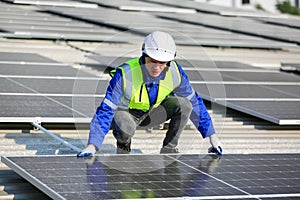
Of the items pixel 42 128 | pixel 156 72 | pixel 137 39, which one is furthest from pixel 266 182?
pixel 137 39

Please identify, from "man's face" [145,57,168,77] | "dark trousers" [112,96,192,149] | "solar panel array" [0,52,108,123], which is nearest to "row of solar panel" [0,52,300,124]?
"solar panel array" [0,52,108,123]

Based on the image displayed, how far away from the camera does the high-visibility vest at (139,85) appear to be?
1040 centimetres

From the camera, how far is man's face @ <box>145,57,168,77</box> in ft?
33.0

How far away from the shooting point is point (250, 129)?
1402 centimetres

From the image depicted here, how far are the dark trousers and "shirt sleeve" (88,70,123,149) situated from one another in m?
0.45

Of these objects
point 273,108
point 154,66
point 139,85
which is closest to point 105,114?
point 139,85

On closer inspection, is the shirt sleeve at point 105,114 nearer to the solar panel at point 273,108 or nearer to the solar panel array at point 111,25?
the solar panel at point 273,108

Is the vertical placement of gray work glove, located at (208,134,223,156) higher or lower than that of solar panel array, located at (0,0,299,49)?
lower

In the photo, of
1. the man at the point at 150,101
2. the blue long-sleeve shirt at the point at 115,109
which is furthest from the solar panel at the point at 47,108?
the blue long-sleeve shirt at the point at 115,109

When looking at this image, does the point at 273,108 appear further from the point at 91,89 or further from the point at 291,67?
the point at 291,67

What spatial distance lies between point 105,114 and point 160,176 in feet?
3.67

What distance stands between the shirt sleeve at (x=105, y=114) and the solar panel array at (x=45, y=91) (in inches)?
63.2

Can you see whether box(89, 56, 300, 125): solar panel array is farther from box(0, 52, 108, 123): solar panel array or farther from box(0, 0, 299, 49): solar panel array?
box(0, 52, 108, 123): solar panel array

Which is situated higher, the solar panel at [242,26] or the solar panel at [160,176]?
the solar panel at [242,26]
